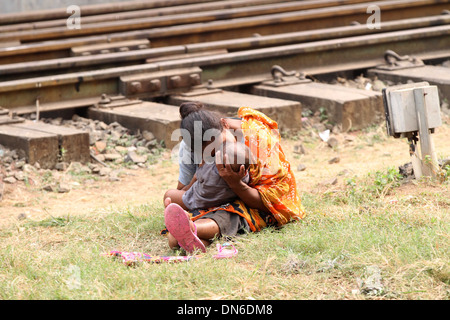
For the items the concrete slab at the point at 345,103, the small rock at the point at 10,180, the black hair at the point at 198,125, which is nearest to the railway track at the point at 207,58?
the concrete slab at the point at 345,103

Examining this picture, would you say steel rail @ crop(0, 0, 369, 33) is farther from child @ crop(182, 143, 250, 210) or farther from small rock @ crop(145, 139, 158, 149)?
child @ crop(182, 143, 250, 210)

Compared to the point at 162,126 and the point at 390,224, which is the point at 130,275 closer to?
the point at 390,224

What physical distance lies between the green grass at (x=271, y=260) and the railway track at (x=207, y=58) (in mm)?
1944

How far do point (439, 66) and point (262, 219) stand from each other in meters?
5.18

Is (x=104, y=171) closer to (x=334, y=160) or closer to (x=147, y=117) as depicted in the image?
(x=147, y=117)

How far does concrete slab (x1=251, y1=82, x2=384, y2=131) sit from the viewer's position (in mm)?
7363

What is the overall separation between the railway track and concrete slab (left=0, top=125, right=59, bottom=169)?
0.02m

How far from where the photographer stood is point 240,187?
4.43 metres

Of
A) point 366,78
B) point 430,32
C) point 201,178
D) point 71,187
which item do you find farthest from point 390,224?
point 430,32

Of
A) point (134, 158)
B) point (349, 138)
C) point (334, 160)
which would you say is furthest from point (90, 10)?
point (334, 160)

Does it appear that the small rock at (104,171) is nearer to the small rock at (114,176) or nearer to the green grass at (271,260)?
the small rock at (114,176)

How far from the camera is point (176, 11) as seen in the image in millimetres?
10141

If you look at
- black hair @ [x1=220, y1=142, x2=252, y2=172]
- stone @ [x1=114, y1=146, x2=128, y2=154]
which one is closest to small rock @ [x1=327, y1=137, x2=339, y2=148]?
stone @ [x1=114, y1=146, x2=128, y2=154]

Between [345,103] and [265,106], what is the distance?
31.9 inches
